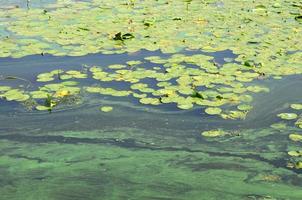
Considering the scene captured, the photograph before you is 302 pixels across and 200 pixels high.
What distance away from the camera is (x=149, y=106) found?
2.80m

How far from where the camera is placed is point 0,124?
102 inches

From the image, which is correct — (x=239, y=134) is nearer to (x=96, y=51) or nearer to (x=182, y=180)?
(x=182, y=180)

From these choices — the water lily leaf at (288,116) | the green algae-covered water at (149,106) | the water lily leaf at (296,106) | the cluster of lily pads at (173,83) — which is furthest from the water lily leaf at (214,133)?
the water lily leaf at (296,106)

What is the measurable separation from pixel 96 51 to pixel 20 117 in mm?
1092

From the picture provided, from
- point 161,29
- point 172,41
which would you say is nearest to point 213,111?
point 172,41

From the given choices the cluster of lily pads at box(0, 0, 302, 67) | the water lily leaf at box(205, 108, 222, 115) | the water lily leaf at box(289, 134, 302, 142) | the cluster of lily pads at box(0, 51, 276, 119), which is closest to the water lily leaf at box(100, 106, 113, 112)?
the cluster of lily pads at box(0, 51, 276, 119)

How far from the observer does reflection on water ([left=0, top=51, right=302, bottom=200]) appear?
6.87ft

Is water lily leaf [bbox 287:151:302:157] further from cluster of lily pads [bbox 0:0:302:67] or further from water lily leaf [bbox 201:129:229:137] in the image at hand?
cluster of lily pads [bbox 0:0:302:67]

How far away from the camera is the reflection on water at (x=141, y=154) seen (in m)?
2.09

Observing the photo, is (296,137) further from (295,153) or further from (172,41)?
(172,41)

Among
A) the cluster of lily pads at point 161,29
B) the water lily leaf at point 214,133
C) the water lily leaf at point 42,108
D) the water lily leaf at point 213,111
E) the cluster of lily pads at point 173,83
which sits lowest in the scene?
the water lily leaf at point 214,133

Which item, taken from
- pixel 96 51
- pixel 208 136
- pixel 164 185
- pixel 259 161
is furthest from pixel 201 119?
pixel 96 51

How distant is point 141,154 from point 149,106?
0.48m

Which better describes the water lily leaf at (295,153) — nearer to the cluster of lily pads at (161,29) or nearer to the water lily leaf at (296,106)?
the water lily leaf at (296,106)
